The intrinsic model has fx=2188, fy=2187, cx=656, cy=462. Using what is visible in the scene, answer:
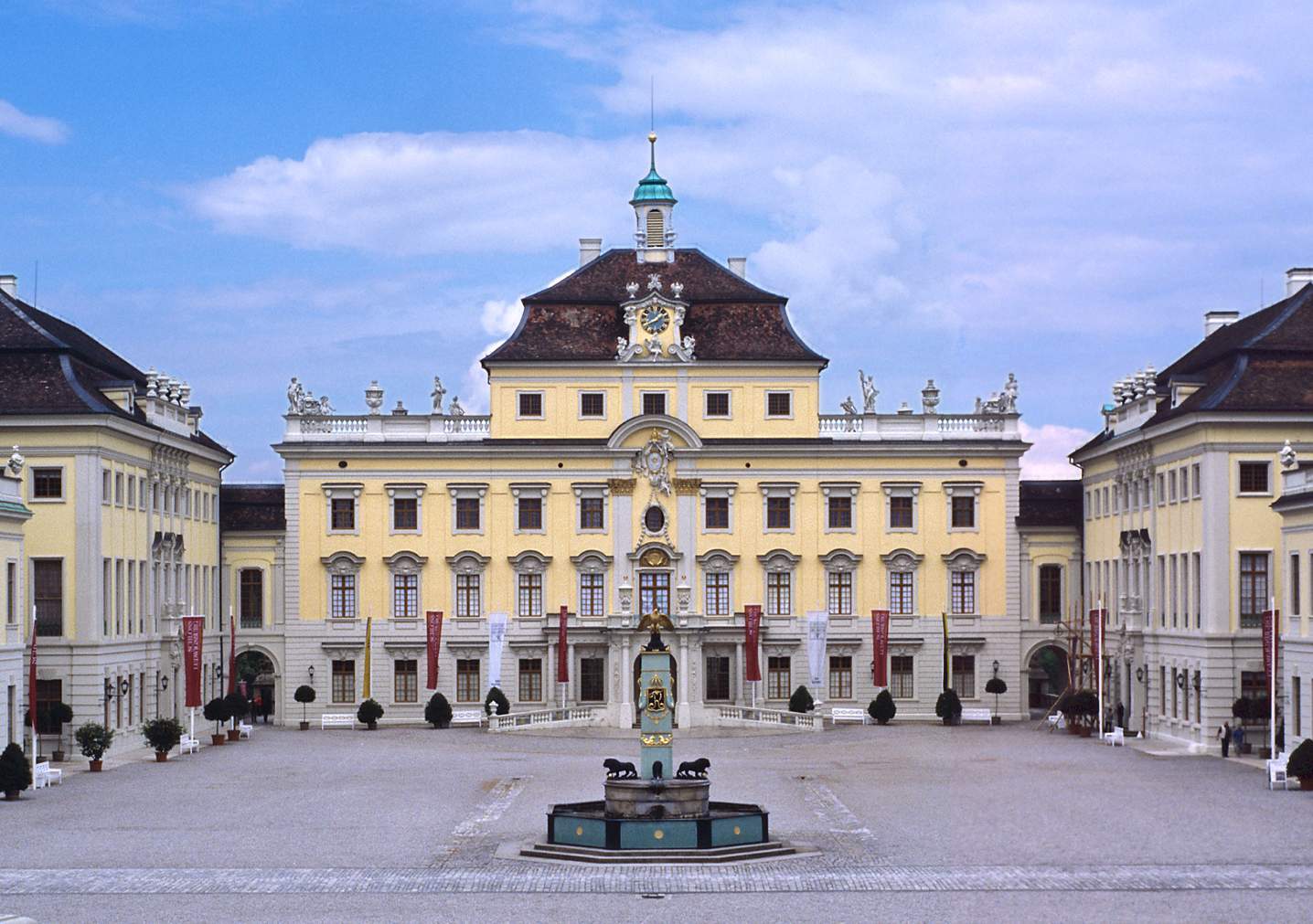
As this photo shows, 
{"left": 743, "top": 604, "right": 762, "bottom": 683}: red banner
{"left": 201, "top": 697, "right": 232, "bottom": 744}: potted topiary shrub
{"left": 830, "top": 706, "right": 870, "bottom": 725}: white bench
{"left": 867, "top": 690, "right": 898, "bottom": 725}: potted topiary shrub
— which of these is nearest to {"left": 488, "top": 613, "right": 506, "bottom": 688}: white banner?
{"left": 743, "top": 604, "right": 762, "bottom": 683}: red banner

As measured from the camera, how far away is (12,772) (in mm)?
46281

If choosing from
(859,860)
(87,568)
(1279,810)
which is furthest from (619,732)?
(859,860)

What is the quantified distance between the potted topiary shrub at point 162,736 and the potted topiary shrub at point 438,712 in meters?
15.9

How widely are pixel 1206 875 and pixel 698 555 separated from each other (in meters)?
45.7

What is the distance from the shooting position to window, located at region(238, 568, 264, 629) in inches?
3125

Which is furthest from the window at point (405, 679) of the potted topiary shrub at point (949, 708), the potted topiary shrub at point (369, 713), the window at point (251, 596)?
the potted topiary shrub at point (949, 708)

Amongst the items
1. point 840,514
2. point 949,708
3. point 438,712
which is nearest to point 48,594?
point 438,712

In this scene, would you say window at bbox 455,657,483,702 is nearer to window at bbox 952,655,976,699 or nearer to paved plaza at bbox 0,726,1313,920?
paved plaza at bbox 0,726,1313,920

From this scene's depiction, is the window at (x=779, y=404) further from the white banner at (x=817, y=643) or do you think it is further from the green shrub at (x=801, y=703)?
the green shrub at (x=801, y=703)

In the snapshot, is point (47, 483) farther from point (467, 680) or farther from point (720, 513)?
point (720, 513)

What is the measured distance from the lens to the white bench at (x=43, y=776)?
4938cm

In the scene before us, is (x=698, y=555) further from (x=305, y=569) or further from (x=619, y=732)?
(x=305, y=569)

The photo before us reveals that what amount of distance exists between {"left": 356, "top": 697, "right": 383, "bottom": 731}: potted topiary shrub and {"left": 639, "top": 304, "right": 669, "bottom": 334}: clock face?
1638cm

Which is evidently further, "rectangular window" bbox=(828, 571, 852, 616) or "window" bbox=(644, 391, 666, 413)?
"rectangular window" bbox=(828, 571, 852, 616)
